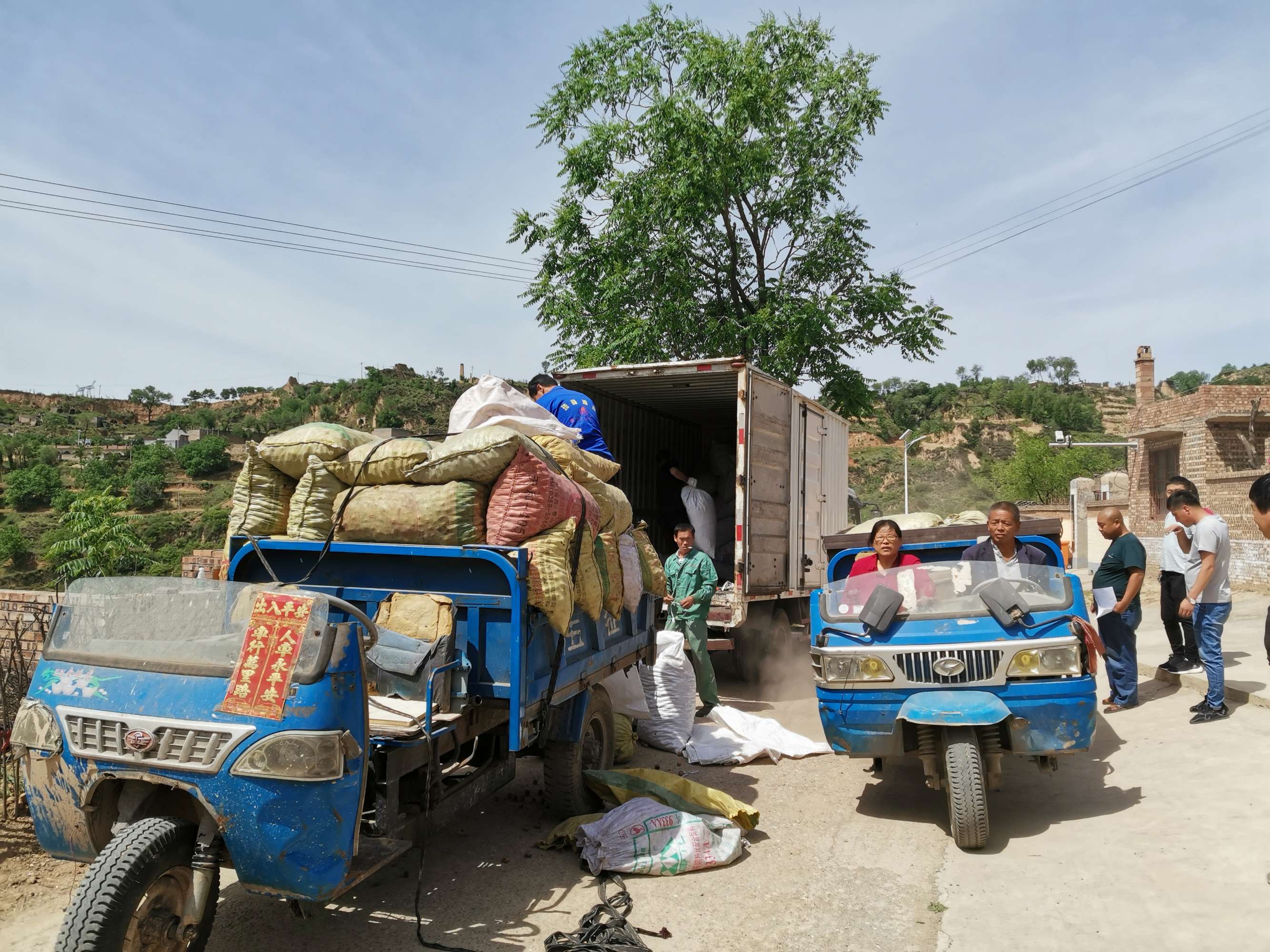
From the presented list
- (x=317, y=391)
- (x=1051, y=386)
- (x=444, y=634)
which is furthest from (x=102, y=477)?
(x=1051, y=386)

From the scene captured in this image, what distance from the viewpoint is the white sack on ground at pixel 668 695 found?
22.5 feet

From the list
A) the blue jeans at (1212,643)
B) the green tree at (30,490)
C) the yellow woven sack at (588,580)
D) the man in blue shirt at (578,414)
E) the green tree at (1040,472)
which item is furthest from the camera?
the green tree at (30,490)

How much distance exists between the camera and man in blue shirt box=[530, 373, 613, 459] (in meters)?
6.07

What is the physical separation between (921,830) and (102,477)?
6271 centimetres

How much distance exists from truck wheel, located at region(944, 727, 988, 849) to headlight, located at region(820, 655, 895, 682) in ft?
1.57

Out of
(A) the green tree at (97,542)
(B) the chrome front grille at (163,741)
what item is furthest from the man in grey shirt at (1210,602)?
(A) the green tree at (97,542)

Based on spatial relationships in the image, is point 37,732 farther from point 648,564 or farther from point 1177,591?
point 1177,591

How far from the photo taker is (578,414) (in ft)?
20.7

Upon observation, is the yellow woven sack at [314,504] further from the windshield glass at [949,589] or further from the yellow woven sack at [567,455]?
the windshield glass at [949,589]

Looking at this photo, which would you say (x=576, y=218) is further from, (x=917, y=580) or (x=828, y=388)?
(x=917, y=580)

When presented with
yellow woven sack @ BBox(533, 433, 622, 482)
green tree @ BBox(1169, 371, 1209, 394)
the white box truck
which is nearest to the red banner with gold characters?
yellow woven sack @ BBox(533, 433, 622, 482)

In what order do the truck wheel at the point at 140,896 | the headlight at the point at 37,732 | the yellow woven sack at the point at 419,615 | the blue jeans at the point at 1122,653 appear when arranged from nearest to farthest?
the truck wheel at the point at 140,896
the headlight at the point at 37,732
the yellow woven sack at the point at 419,615
the blue jeans at the point at 1122,653

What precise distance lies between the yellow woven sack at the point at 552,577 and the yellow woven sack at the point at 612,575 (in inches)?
31.6

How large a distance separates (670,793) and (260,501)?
272 centimetres
